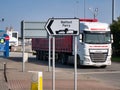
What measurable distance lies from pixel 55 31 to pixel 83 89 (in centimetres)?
495

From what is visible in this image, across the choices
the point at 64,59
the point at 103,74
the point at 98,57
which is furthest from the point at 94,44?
the point at 64,59

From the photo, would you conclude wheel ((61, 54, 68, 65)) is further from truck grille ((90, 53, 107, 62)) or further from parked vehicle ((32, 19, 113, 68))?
truck grille ((90, 53, 107, 62))

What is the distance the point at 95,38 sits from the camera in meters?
34.8

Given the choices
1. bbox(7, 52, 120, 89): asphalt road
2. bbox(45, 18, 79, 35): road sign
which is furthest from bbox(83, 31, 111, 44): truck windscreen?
bbox(45, 18, 79, 35): road sign

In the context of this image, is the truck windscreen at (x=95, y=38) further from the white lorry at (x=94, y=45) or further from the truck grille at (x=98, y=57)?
the truck grille at (x=98, y=57)

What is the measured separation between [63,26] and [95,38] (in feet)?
68.6

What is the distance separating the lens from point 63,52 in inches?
1571

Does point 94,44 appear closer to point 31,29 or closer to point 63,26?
point 31,29

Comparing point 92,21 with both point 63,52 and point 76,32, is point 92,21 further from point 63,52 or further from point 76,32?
point 76,32

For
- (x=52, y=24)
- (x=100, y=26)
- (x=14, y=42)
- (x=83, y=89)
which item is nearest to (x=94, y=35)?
(x=100, y=26)

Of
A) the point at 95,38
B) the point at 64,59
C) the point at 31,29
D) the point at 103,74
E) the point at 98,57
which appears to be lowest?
Result: the point at 103,74

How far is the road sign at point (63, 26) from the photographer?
14.0 metres

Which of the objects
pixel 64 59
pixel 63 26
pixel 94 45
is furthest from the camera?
pixel 64 59

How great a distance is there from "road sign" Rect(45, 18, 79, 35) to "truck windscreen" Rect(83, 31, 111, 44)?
66.9ft
